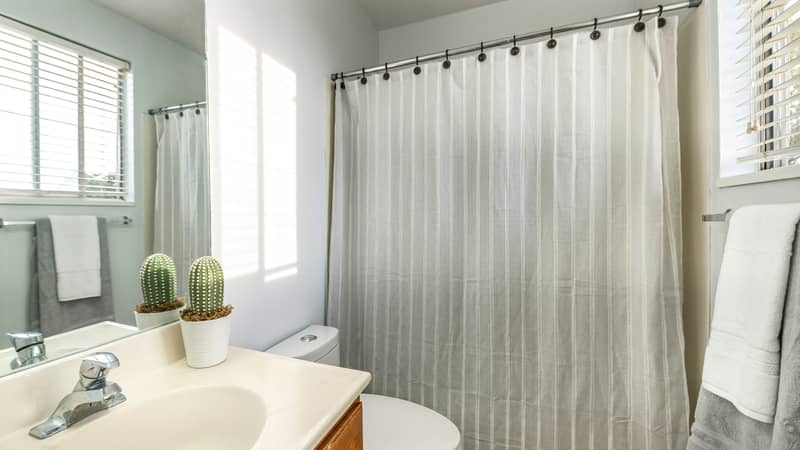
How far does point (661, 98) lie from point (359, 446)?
1558mm

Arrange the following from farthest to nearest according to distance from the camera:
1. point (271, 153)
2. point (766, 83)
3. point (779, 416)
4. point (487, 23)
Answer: point (487, 23), point (271, 153), point (766, 83), point (779, 416)

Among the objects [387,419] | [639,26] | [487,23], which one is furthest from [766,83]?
[387,419]

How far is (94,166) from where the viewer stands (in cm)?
77

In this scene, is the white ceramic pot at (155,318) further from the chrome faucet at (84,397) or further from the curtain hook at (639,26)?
the curtain hook at (639,26)

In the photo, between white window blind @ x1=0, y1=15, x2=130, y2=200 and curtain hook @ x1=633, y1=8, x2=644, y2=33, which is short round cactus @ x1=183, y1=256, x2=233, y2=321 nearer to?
white window blind @ x1=0, y1=15, x2=130, y2=200

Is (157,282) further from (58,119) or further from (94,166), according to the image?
(58,119)

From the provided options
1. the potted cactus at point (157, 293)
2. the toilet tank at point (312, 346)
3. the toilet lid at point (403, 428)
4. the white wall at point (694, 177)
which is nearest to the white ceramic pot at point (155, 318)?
the potted cactus at point (157, 293)

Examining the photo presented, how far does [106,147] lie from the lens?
80 centimetres

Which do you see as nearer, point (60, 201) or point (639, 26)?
point (60, 201)

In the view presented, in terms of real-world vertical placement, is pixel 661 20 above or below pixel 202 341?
above

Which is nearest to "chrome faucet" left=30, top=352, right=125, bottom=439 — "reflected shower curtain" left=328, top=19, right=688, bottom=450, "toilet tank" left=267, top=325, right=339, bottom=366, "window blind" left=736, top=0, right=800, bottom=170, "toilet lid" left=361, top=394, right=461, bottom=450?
"toilet tank" left=267, top=325, right=339, bottom=366

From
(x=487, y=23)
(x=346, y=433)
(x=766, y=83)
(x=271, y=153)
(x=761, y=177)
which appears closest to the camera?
(x=346, y=433)

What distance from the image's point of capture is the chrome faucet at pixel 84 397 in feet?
2.10

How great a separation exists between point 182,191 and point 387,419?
3.56 ft
